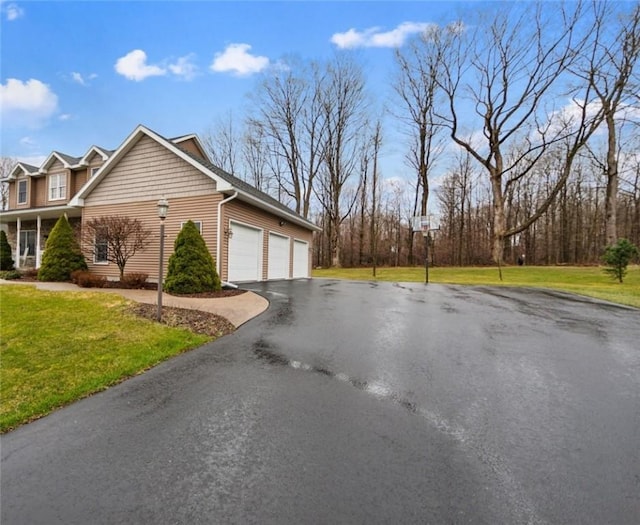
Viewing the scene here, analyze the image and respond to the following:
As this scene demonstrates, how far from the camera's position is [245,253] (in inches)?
487

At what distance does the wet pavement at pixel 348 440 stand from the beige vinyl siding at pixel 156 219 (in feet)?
23.4

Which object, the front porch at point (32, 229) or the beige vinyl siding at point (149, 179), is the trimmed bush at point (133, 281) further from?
the front porch at point (32, 229)

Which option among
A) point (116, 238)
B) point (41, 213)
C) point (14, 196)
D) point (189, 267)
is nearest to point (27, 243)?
point (41, 213)

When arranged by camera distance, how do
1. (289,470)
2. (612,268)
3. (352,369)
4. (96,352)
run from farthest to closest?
(612,268) → (96,352) → (352,369) → (289,470)

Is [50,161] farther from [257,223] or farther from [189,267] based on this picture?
[189,267]

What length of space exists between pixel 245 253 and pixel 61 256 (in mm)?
6744

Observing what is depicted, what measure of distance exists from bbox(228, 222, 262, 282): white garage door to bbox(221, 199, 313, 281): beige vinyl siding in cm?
25

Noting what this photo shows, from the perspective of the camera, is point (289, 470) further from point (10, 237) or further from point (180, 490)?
point (10, 237)

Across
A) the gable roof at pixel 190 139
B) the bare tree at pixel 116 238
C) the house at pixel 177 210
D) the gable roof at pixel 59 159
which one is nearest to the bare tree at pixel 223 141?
the gable roof at pixel 59 159

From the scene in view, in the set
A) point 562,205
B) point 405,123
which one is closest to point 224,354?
point 405,123

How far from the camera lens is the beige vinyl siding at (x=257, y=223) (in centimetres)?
1105

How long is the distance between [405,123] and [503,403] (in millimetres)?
28414

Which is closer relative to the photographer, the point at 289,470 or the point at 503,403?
the point at 289,470

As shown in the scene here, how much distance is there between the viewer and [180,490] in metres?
2.06
